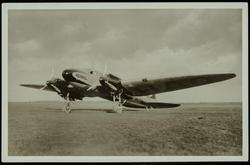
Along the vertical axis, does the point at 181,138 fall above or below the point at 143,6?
below

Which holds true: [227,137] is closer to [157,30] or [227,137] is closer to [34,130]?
[157,30]

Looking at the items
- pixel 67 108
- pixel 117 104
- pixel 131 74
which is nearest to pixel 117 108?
pixel 117 104

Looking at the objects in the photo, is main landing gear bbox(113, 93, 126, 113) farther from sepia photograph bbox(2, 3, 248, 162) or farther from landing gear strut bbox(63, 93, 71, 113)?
landing gear strut bbox(63, 93, 71, 113)

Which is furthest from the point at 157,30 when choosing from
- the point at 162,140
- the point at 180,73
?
the point at 162,140

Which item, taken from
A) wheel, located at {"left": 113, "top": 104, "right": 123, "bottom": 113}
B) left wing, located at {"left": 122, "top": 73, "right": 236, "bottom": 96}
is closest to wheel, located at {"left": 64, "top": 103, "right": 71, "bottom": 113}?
wheel, located at {"left": 113, "top": 104, "right": 123, "bottom": 113}

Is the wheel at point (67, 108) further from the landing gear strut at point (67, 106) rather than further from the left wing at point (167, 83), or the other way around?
the left wing at point (167, 83)

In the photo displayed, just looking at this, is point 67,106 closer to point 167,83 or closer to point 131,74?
point 131,74

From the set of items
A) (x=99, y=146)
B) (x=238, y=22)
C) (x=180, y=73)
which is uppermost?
(x=238, y=22)
